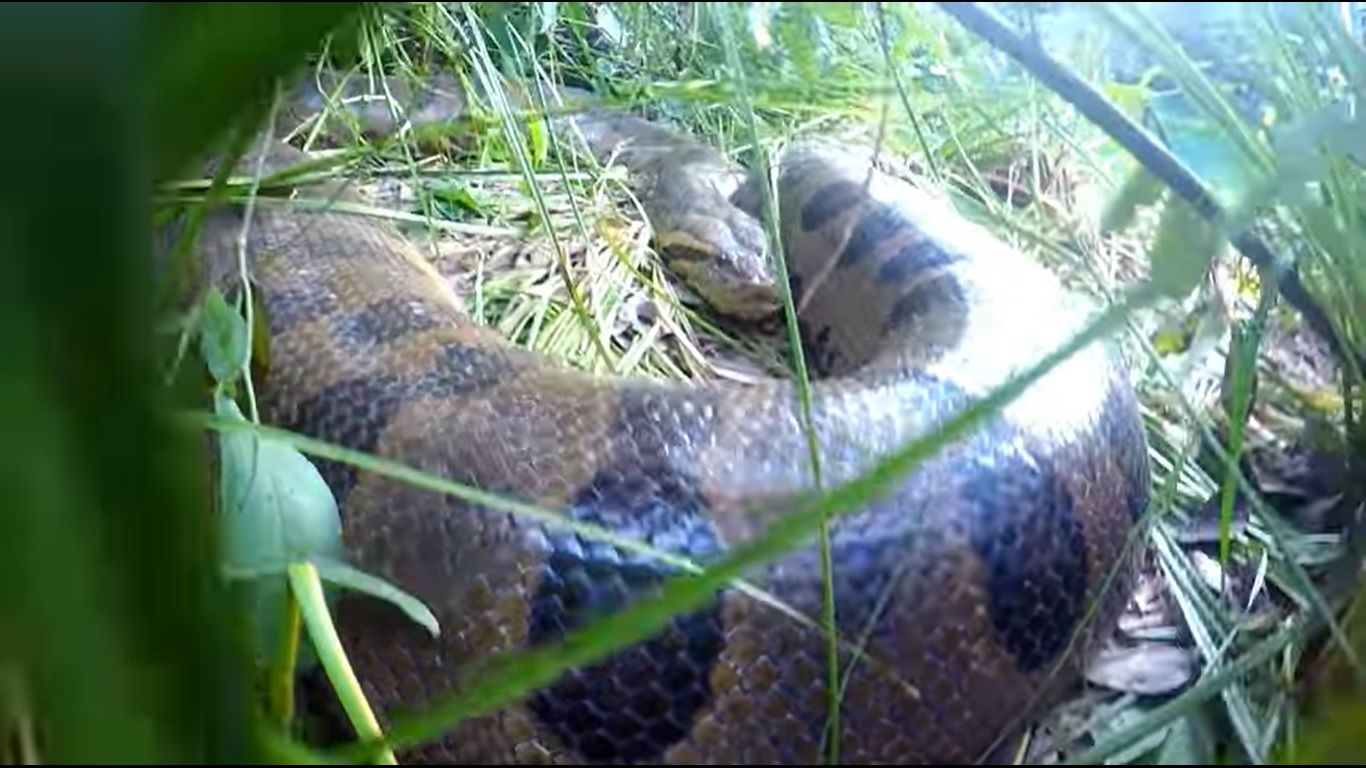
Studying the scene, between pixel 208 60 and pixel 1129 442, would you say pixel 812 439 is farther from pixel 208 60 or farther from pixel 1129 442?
pixel 1129 442

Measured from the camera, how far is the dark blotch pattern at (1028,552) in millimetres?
1403

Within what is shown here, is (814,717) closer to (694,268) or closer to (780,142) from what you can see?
(694,268)

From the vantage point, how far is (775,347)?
98.3 inches

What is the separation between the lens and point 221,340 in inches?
45.4

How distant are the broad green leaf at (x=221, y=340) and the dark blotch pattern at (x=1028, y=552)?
2.10ft

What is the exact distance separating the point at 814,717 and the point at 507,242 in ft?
4.51

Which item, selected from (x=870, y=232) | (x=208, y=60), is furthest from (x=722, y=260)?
(x=208, y=60)

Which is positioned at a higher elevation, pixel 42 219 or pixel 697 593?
pixel 42 219

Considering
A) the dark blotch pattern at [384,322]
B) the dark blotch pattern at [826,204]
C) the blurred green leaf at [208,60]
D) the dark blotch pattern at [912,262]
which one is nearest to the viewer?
the blurred green leaf at [208,60]

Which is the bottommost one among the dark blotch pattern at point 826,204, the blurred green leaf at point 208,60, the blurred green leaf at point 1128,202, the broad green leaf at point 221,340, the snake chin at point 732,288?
the snake chin at point 732,288

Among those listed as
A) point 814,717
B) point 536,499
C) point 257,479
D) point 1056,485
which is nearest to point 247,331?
point 257,479

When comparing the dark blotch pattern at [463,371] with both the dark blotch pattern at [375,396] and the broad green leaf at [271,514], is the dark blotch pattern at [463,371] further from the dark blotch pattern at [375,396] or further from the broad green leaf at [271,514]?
the broad green leaf at [271,514]

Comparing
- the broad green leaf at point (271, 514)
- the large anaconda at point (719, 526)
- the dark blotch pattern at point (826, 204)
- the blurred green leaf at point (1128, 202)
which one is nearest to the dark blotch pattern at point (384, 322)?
the large anaconda at point (719, 526)

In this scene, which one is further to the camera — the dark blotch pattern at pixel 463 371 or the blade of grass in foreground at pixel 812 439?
the dark blotch pattern at pixel 463 371
